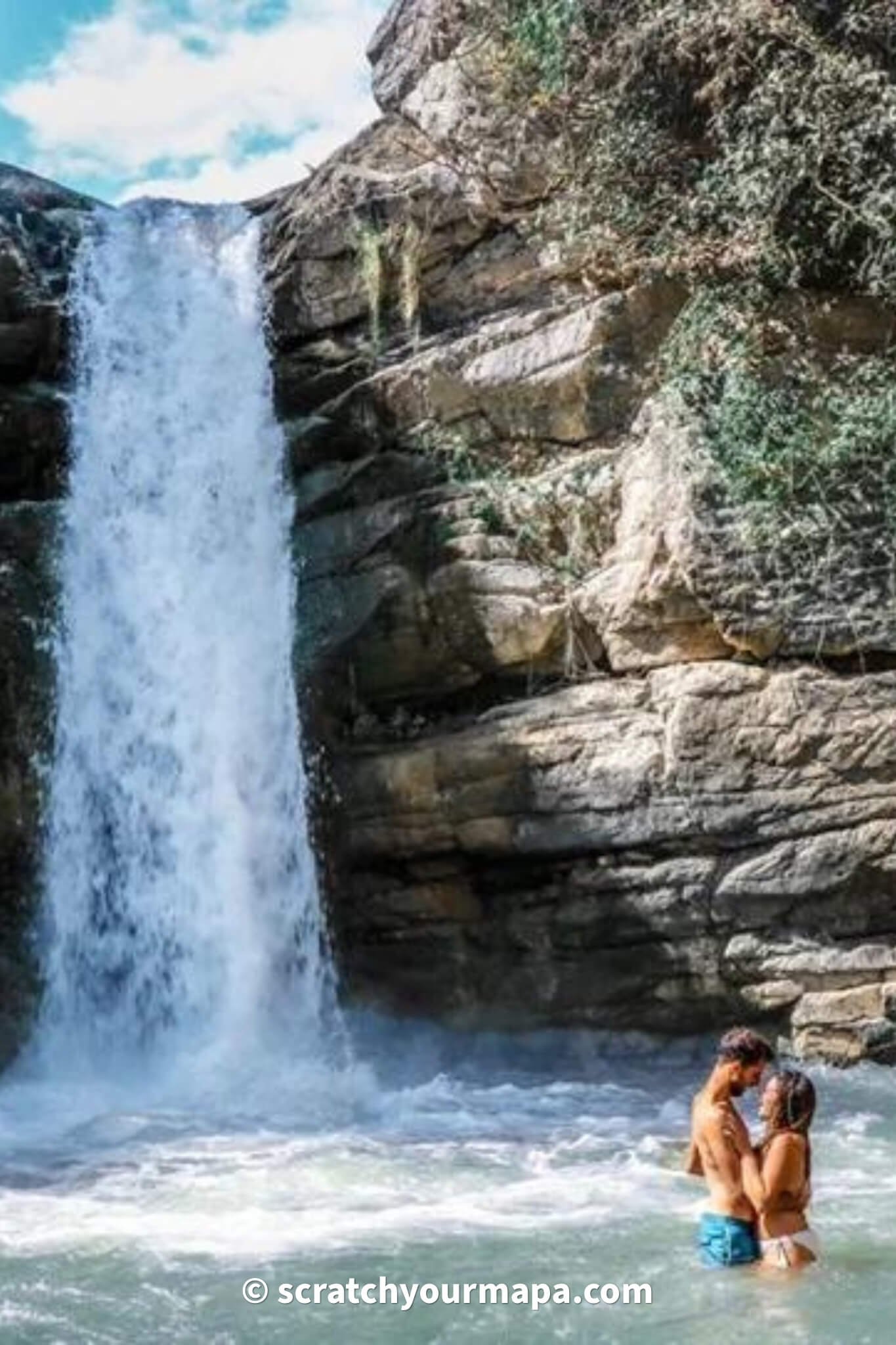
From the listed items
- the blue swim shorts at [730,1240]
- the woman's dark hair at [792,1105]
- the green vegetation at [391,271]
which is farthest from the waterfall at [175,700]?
the woman's dark hair at [792,1105]

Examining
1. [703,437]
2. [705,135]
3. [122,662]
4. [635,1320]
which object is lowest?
[635,1320]

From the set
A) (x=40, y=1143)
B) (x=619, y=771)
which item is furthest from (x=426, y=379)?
(x=40, y=1143)

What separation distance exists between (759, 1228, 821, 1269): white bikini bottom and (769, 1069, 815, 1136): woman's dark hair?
479 millimetres

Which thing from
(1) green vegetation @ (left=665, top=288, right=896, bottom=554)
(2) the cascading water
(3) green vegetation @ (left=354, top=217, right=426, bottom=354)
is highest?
(3) green vegetation @ (left=354, top=217, right=426, bottom=354)

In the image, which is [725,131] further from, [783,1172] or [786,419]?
[783,1172]

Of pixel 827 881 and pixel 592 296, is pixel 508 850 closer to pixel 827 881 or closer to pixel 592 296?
pixel 827 881

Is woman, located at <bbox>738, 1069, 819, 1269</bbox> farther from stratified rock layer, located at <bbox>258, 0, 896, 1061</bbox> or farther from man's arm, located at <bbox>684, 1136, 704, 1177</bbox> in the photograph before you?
stratified rock layer, located at <bbox>258, 0, 896, 1061</bbox>

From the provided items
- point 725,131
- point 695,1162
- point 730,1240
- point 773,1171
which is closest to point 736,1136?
point 773,1171

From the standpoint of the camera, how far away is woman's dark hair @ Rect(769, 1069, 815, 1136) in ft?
21.1

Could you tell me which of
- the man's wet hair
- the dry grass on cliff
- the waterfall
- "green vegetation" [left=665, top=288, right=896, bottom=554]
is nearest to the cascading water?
the waterfall

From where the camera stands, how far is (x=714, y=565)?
13.0 m

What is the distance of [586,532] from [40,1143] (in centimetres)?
701

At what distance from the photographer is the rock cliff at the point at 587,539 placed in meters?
12.9

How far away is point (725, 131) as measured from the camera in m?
14.8
